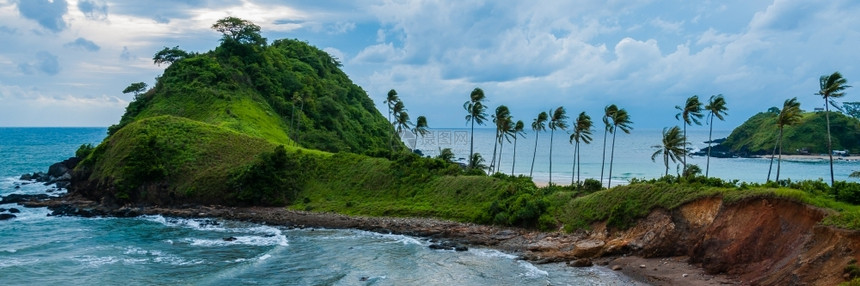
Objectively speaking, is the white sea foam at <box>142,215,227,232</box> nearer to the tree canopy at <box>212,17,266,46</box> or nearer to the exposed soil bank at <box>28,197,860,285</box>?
the exposed soil bank at <box>28,197,860,285</box>

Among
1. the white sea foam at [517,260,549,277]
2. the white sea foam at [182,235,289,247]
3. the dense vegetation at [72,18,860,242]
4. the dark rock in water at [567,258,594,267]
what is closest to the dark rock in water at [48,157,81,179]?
the dense vegetation at [72,18,860,242]

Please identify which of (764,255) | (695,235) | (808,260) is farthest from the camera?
(695,235)

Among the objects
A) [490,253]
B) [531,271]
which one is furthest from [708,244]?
[490,253]

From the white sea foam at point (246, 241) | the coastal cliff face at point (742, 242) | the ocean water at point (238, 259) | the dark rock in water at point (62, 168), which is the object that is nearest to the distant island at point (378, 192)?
the coastal cliff face at point (742, 242)

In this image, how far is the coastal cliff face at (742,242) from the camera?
1033 inches

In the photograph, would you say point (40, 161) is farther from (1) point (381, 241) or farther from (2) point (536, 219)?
(2) point (536, 219)

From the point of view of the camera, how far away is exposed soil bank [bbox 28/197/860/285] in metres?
26.8

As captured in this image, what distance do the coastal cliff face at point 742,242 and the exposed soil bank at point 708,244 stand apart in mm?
40

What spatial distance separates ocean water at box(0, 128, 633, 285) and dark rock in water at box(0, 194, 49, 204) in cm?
1156

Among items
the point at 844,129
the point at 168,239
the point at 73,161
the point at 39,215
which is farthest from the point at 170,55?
the point at 844,129

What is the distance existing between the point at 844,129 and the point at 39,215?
158m

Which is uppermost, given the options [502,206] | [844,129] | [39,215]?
[844,129]

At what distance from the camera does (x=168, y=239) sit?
1811 inches

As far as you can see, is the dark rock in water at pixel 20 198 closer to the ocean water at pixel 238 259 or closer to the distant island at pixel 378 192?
the distant island at pixel 378 192
